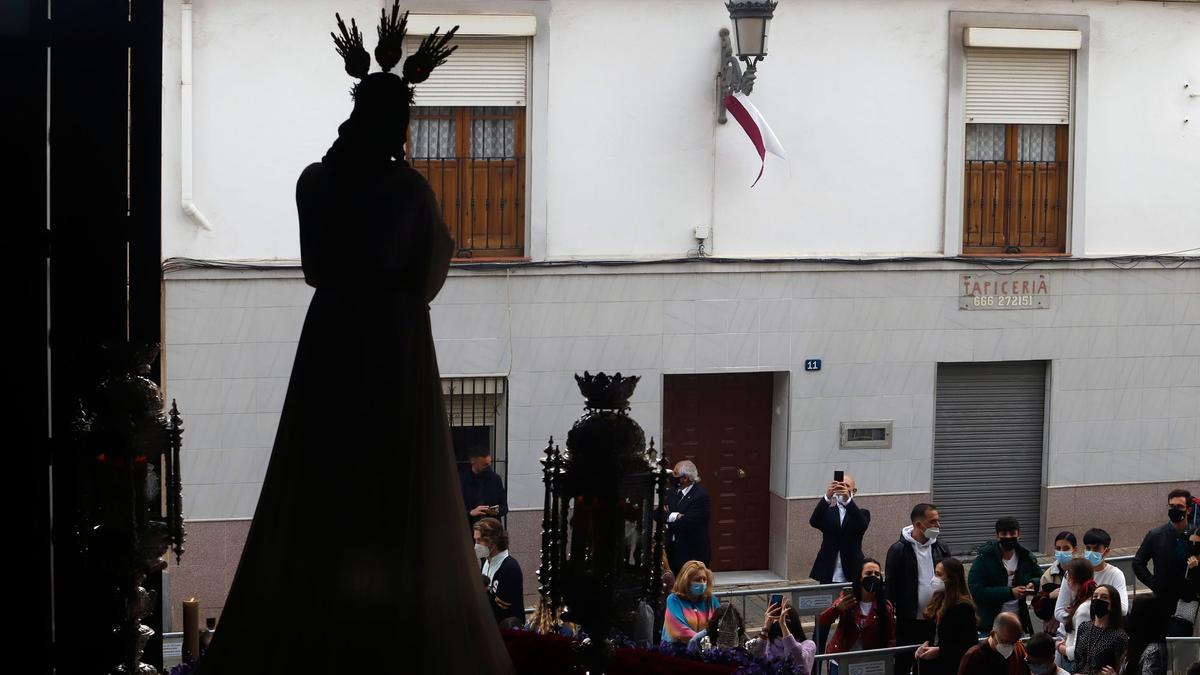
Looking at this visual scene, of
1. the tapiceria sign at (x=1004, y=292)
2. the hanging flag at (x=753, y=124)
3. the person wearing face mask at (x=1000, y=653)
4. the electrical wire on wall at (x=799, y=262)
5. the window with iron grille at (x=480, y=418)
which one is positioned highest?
the hanging flag at (x=753, y=124)

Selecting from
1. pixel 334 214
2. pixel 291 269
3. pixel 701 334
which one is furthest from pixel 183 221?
pixel 334 214

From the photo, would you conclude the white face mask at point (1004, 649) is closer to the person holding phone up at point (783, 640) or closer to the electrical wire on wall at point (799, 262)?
the person holding phone up at point (783, 640)

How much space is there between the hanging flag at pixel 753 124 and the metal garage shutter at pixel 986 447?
107 inches

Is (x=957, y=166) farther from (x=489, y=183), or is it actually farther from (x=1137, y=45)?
(x=489, y=183)

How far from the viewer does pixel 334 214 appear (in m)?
4.98

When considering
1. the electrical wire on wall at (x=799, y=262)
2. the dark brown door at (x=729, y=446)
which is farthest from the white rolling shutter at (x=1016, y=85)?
the dark brown door at (x=729, y=446)

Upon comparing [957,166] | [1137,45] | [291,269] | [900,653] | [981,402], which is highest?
[1137,45]

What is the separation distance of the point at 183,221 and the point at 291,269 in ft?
3.03

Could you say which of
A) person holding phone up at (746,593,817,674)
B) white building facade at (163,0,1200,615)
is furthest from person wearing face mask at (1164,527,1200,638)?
white building facade at (163,0,1200,615)

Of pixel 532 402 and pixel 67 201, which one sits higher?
pixel 67 201

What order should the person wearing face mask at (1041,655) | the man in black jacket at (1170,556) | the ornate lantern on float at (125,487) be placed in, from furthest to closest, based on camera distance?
1. the man in black jacket at (1170,556)
2. the person wearing face mask at (1041,655)
3. the ornate lantern on float at (125,487)

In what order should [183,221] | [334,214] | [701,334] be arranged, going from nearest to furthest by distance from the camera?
[334,214], [183,221], [701,334]

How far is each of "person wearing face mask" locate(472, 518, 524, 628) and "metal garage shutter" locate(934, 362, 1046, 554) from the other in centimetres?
652

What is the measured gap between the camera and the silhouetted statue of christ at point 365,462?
4.87 m
